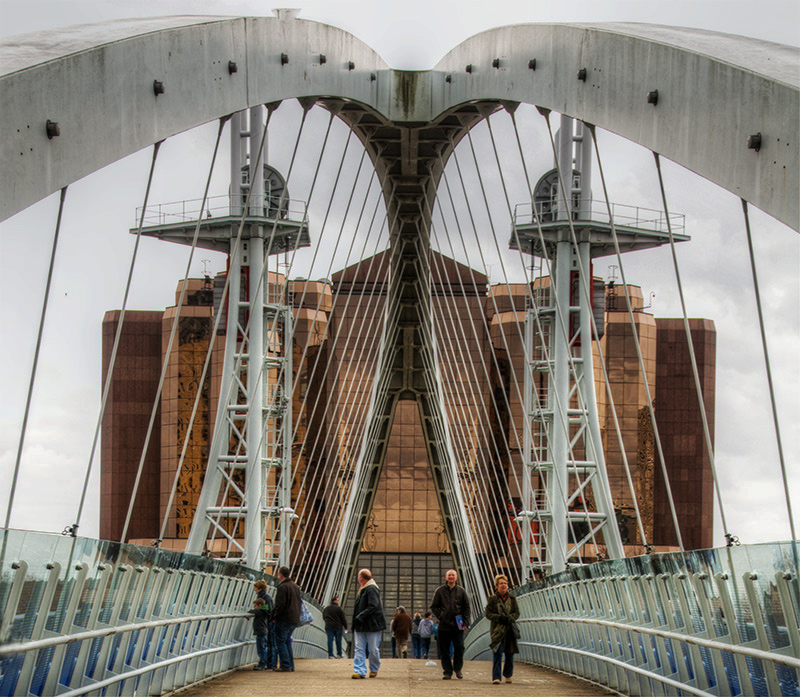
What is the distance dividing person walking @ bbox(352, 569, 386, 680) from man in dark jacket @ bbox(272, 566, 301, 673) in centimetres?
106

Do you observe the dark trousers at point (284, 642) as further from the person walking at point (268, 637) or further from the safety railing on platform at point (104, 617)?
the safety railing on platform at point (104, 617)

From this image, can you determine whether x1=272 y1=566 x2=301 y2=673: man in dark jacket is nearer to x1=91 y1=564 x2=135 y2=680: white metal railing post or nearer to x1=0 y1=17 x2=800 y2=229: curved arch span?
x1=91 y1=564 x2=135 y2=680: white metal railing post

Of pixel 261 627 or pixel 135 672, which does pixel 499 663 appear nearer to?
pixel 261 627

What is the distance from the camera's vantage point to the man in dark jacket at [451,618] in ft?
47.4

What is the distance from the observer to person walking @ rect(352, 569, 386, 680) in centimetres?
1424

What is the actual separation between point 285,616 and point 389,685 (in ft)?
8.00

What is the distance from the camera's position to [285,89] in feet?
57.4

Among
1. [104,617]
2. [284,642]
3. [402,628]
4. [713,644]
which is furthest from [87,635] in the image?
[402,628]

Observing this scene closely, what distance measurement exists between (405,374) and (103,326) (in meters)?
25.5

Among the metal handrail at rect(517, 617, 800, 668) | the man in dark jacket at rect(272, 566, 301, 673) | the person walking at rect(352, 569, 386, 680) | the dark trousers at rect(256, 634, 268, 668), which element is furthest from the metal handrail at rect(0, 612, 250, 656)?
the metal handrail at rect(517, 617, 800, 668)

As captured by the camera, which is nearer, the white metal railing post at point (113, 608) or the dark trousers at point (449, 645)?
the white metal railing post at point (113, 608)

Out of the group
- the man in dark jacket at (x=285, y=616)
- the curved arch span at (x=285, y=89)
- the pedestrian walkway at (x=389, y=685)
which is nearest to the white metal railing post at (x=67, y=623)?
the curved arch span at (x=285, y=89)

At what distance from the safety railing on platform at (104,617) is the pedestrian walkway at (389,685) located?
0.51 meters

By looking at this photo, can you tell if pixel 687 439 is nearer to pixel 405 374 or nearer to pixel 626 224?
pixel 405 374
